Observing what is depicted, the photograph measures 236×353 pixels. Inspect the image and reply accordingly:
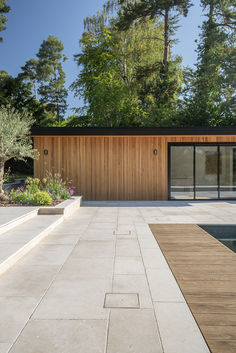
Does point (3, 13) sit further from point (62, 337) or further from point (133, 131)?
point (62, 337)

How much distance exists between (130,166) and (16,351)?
26.1ft

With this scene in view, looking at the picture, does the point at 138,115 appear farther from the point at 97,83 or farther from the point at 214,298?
the point at 214,298

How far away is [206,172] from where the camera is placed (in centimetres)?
977

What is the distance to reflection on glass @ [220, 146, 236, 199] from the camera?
32.1ft

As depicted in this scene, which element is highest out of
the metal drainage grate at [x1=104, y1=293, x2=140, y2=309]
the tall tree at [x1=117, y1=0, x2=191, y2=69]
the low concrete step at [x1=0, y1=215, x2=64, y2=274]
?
the tall tree at [x1=117, y1=0, x2=191, y2=69]

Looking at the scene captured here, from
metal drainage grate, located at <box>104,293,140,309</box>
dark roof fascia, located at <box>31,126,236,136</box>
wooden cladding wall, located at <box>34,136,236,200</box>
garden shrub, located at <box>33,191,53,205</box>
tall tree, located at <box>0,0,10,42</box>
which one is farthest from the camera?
tall tree, located at <box>0,0,10,42</box>

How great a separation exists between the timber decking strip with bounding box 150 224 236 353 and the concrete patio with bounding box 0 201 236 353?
93 millimetres

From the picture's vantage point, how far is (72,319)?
2137mm

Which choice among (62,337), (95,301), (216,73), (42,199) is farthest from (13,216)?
(216,73)

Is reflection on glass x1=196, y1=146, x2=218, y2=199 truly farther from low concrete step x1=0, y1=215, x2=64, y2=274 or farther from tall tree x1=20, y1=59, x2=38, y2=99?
tall tree x1=20, y1=59, x2=38, y2=99

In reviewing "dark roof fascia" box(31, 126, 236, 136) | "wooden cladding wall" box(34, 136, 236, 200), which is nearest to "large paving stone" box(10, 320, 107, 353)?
"dark roof fascia" box(31, 126, 236, 136)

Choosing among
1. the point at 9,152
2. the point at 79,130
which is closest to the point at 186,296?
the point at 9,152

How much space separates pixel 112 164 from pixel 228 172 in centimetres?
420

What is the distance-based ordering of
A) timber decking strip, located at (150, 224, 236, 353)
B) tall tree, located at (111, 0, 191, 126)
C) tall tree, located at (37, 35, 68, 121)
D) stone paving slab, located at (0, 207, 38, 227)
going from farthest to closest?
tall tree, located at (37, 35, 68, 121)
tall tree, located at (111, 0, 191, 126)
stone paving slab, located at (0, 207, 38, 227)
timber decking strip, located at (150, 224, 236, 353)
